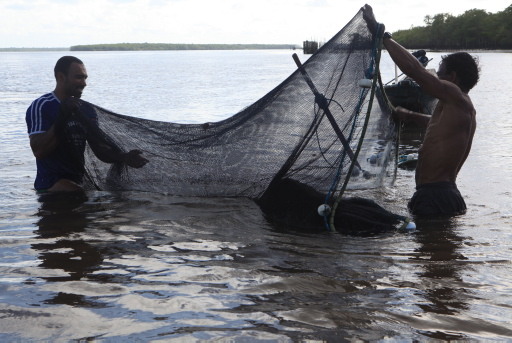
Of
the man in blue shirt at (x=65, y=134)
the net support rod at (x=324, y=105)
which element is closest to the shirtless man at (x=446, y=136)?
the net support rod at (x=324, y=105)

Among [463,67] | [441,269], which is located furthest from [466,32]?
[441,269]

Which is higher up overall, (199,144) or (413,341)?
(199,144)

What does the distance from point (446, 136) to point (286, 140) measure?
5.10ft

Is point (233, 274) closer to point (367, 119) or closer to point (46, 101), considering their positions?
point (367, 119)

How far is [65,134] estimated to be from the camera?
609cm

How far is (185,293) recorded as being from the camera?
3.96 m

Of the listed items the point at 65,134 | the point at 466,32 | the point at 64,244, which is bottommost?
the point at 64,244

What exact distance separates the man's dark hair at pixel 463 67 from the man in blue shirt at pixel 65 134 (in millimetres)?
3318

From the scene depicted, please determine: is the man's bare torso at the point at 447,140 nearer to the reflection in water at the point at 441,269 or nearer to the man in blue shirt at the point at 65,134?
the reflection in water at the point at 441,269

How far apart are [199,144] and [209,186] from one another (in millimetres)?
494

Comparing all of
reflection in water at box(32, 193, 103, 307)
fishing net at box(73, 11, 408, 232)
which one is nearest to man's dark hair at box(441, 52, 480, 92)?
fishing net at box(73, 11, 408, 232)

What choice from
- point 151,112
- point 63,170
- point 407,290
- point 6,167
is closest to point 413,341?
point 407,290

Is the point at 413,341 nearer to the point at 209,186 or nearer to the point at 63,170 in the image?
the point at 209,186

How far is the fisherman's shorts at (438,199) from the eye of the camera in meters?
5.82
